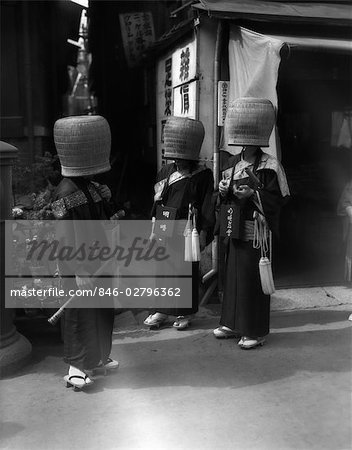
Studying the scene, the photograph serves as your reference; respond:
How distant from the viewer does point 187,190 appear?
5.29 m

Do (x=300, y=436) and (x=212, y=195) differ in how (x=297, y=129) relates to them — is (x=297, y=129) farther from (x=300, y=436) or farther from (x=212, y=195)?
(x=300, y=436)

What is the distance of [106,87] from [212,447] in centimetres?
1079

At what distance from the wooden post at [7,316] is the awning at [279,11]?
2709 millimetres

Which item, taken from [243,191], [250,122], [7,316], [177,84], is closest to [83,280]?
[7,316]

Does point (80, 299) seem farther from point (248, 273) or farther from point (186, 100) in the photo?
point (186, 100)

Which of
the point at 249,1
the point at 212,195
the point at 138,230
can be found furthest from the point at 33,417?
the point at 249,1

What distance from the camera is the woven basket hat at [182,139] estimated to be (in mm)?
5117

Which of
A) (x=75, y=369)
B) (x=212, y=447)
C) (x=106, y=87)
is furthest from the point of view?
(x=106, y=87)

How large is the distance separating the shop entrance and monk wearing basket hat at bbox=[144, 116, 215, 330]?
266cm

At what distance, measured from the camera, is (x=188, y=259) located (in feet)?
16.8

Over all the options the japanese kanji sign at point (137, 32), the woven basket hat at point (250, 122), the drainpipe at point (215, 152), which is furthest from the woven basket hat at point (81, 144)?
the japanese kanji sign at point (137, 32)

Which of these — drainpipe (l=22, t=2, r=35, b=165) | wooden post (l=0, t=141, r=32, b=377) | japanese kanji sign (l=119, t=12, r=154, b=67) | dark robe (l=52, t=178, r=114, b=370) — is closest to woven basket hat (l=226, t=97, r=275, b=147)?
dark robe (l=52, t=178, r=114, b=370)

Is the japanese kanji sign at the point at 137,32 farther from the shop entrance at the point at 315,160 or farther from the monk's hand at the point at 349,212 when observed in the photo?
the monk's hand at the point at 349,212

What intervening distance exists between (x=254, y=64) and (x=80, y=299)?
3.20 m
